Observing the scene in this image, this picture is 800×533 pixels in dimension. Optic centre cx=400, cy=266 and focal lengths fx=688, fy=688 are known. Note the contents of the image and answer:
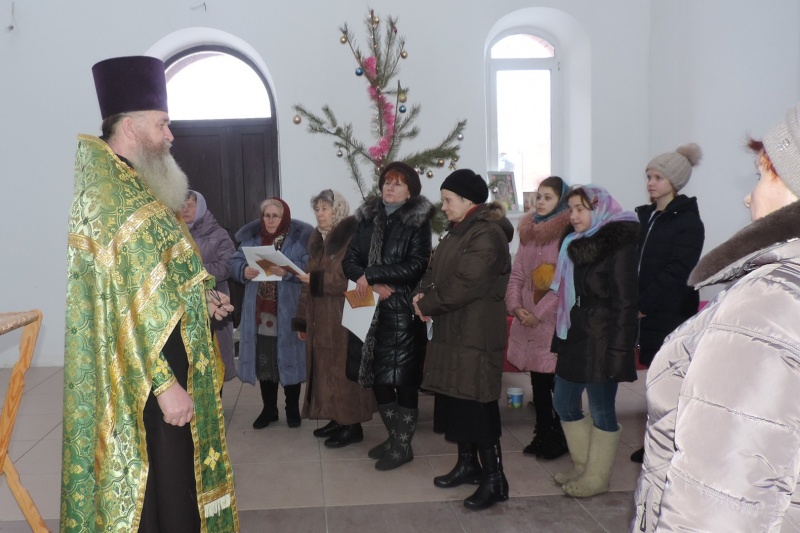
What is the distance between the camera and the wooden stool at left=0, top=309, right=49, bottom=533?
246cm

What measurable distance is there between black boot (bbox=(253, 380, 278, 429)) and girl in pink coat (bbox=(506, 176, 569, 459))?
1.66 metres

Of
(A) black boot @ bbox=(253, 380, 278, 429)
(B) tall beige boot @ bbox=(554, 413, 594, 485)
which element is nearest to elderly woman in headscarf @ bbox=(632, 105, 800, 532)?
(B) tall beige boot @ bbox=(554, 413, 594, 485)

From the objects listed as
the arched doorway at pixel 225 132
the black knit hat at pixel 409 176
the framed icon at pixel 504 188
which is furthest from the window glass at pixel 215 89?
the black knit hat at pixel 409 176

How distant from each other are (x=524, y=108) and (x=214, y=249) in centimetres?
429

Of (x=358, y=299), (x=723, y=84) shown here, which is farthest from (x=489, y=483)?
(x=723, y=84)

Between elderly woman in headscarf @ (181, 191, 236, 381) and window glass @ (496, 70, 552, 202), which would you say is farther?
window glass @ (496, 70, 552, 202)

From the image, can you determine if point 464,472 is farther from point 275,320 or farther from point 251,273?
point 251,273

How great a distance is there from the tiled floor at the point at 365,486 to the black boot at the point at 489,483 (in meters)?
0.04

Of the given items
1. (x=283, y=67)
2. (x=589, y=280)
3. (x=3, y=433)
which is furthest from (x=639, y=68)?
(x=3, y=433)

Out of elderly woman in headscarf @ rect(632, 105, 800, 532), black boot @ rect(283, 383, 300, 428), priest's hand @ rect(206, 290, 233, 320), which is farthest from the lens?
black boot @ rect(283, 383, 300, 428)

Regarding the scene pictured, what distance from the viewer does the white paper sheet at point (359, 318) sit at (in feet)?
12.4

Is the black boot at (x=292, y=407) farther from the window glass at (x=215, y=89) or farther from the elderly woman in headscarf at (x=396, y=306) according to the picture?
the window glass at (x=215, y=89)

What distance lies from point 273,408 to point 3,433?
91.8 inches

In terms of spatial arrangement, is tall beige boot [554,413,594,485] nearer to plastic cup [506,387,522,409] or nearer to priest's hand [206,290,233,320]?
plastic cup [506,387,522,409]
